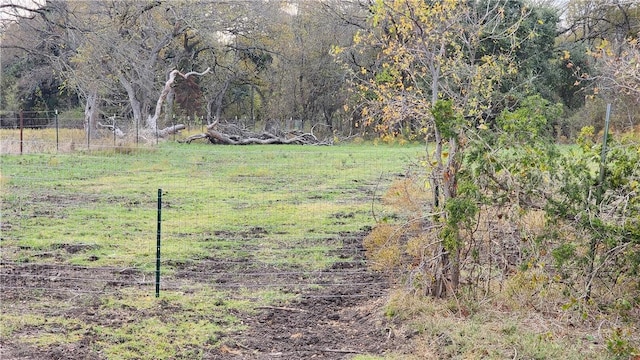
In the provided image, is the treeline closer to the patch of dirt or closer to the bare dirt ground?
the bare dirt ground

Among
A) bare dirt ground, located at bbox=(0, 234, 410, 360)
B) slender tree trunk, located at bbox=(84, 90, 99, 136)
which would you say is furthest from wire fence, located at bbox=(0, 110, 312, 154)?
bare dirt ground, located at bbox=(0, 234, 410, 360)

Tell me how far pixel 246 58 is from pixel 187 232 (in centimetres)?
2454

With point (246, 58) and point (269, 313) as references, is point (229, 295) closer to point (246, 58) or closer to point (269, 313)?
point (269, 313)

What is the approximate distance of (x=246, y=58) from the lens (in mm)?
31359

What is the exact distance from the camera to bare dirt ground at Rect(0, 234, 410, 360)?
14.4 ft

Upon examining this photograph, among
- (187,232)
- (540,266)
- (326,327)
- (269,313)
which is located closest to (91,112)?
(187,232)

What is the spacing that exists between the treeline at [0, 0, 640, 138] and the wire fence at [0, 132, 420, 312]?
9.12 meters

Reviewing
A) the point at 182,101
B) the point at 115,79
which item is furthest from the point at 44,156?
the point at 182,101

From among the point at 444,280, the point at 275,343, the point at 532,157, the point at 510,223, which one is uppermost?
the point at 532,157

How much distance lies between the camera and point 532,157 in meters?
4.55

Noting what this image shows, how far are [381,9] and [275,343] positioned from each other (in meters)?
3.32

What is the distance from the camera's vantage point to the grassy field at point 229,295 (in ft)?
14.3

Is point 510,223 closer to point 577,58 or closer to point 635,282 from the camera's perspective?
point 635,282

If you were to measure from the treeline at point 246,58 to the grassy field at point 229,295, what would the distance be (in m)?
12.8
